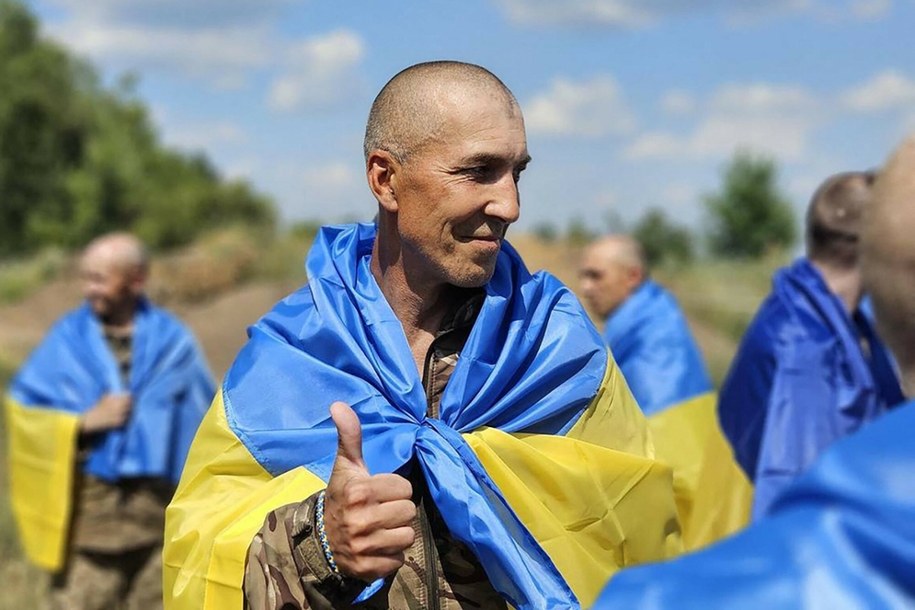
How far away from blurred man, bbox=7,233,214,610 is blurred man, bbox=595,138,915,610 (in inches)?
242

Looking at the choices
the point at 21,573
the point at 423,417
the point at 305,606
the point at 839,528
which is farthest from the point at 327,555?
the point at 21,573

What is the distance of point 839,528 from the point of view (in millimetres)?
1515

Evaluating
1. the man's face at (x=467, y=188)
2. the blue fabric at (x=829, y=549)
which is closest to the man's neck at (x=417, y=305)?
the man's face at (x=467, y=188)

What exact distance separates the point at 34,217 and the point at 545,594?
4281 centimetres

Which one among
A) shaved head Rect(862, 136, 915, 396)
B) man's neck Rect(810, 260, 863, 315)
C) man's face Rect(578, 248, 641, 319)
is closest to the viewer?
shaved head Rect(862, 136, 915, 396)

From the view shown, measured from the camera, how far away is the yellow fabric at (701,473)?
21.1ft

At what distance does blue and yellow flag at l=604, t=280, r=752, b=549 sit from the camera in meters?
6.46

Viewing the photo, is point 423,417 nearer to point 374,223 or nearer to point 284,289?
point 374,223

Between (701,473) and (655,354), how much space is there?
869 mm

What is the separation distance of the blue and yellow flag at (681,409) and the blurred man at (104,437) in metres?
2.51

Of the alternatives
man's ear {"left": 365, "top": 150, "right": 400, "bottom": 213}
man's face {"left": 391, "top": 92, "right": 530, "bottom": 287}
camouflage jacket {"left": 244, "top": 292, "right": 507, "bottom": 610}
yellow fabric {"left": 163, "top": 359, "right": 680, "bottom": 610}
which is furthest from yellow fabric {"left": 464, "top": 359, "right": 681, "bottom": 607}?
man's ear {"left": 365, "top": 150, "right": 400, "bottom": 213}

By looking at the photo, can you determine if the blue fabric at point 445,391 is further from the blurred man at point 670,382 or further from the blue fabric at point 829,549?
the blurred man at point 670,382

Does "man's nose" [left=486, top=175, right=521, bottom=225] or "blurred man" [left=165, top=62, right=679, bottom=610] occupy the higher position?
"man's nose" [left=486, top=175, right=521, bottom=225]

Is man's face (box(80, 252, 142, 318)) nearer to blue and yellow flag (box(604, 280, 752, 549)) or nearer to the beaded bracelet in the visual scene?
blue and yellow flag (box(604, 280, 752, 549))
